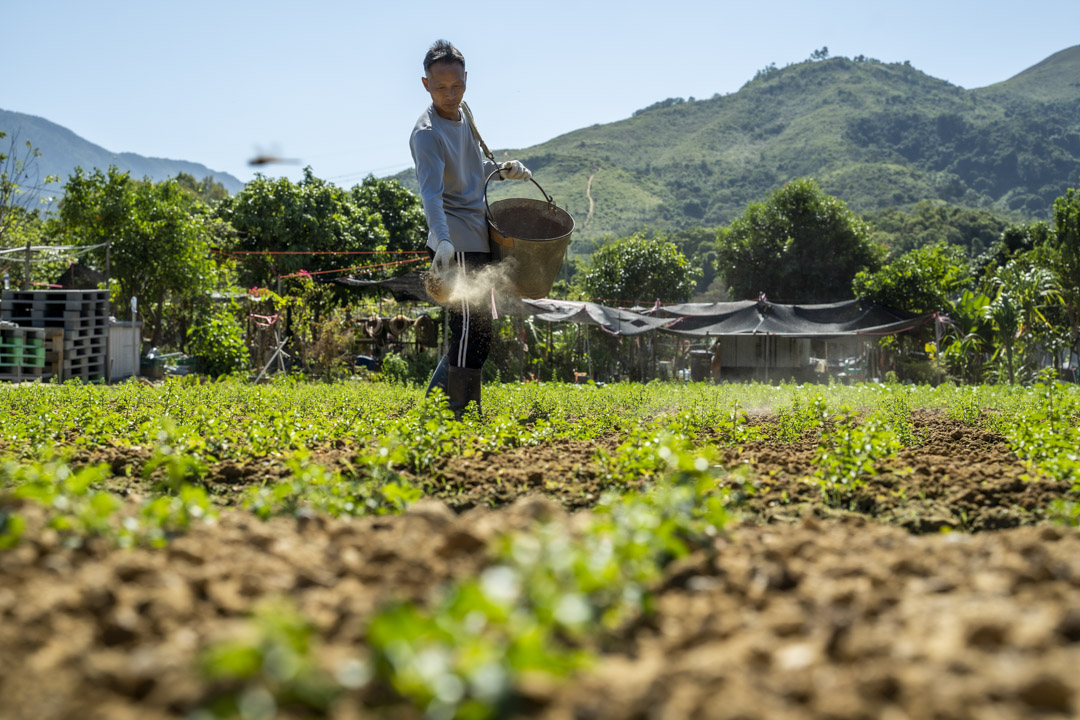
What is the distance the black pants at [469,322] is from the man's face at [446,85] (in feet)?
3.28

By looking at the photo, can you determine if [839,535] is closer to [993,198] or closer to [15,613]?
[15,613]

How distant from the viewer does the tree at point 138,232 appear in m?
20.9

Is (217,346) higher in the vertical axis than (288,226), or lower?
lower

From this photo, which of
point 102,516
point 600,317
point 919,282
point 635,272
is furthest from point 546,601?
point 635,272

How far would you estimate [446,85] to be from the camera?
5.85 metres

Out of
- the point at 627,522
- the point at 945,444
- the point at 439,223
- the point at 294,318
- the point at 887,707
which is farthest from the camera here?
the point at 294,318

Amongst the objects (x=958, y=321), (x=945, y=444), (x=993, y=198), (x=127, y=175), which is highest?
(x=993, y=198)

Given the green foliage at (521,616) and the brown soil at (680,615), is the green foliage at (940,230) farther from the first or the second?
the green foliage at (521,616)

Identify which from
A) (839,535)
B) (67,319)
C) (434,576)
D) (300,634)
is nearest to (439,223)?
(839,535)

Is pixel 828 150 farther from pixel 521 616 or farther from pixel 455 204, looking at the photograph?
pixel 521 616

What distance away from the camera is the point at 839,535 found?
2.36 m

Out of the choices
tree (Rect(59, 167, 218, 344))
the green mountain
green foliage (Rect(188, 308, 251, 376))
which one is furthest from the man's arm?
the green mountain

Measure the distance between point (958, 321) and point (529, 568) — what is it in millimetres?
20493

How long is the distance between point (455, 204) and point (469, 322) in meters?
0.87
